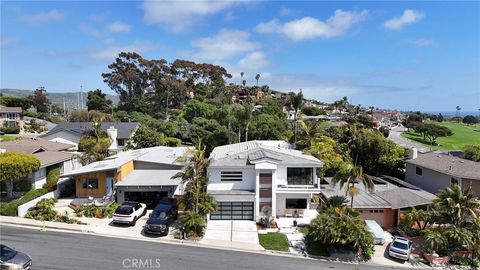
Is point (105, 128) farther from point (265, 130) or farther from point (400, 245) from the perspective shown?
point (400, 245)

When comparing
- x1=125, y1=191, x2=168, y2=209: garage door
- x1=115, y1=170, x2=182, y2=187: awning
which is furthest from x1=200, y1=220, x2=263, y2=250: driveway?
x1=125, y1=191, x2=168, y2=209: garage door

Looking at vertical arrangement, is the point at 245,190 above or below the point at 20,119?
below

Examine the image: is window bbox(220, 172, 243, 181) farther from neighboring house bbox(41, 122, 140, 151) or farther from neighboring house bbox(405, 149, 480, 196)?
neighboring house bbox(41, 122, 140, 151)

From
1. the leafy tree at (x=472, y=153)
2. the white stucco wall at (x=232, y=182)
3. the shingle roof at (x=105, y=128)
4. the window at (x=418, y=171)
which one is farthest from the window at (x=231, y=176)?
the shingle roof at (x=105, y=128)

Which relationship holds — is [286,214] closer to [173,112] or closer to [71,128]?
[71,128]

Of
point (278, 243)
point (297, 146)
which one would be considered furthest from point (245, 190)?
point (297, 146)

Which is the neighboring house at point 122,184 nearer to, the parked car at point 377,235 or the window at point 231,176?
the window at point 231,176
